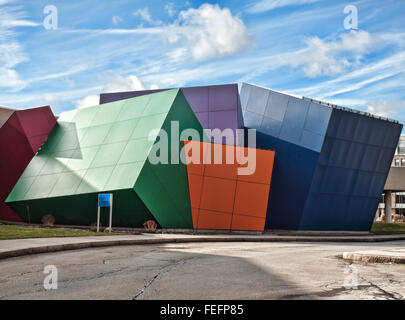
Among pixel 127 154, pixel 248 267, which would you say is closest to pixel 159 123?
pixel 127 154

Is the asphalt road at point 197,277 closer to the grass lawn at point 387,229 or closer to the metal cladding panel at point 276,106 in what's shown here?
the metal cladding panel at point 276,106

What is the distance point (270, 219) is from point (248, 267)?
1836 cm

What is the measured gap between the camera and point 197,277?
876cm

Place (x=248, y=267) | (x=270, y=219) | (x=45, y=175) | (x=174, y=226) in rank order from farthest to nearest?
(x=270, y=219) → (x=45, y=175) → (x=174, y=226) → (x=248, y=267)

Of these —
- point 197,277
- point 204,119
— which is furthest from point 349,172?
point 197,277

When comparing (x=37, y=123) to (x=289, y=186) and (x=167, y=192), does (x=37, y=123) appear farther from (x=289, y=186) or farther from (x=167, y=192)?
(x=289, y=186)

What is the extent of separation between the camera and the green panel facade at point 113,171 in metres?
23.2

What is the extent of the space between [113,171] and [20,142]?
915 cm

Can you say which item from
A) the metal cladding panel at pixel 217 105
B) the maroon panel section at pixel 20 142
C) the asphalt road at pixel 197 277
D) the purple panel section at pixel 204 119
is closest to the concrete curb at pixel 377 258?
the asphalt road at pixel 197 277

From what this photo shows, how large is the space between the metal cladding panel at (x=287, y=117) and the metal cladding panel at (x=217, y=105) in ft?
3.74

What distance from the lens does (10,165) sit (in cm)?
3020

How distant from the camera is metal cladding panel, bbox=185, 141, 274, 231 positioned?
23.9 m
